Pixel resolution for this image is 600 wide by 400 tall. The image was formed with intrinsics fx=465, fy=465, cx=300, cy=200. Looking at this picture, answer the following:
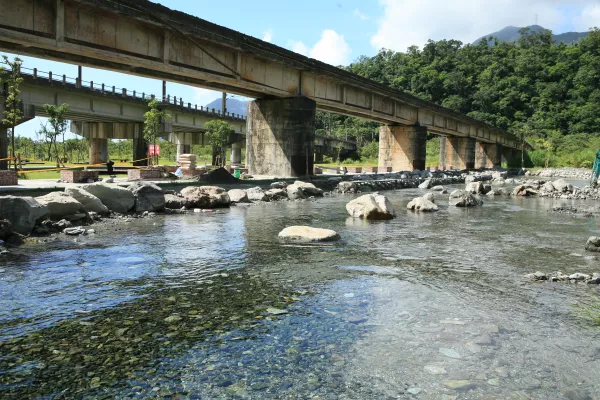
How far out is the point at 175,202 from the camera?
48.6 ft

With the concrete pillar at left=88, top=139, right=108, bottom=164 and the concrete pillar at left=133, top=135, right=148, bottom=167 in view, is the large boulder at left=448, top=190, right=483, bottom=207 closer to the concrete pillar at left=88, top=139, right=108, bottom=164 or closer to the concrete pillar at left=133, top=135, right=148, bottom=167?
the concrete pillar at left=133, top=135, right=148, bottom=167

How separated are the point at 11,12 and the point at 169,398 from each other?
579 inches

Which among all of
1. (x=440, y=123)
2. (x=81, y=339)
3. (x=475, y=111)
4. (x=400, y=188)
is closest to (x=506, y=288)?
(x=81, y=339)

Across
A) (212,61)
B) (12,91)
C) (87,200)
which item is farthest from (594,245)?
(12,91)

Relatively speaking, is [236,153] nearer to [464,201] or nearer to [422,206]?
[464,201]

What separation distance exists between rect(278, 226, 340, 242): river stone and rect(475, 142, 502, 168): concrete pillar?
226ft

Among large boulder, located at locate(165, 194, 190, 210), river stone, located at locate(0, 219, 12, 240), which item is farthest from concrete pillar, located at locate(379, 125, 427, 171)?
river stone, located at locate(0, 219, 12, 240)

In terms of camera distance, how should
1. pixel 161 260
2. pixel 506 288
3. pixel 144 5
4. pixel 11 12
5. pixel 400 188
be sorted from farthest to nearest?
1. pixel 400 188
2. pixel 144 5
3. pixel 11 12
4. pixel 161 260
5. pixel 506 288

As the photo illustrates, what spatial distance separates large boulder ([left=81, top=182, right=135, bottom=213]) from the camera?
12688 mm

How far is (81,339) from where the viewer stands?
4254mm

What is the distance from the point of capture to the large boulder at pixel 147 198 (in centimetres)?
1362

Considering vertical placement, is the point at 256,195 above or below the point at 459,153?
below

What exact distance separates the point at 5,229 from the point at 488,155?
74.3 m

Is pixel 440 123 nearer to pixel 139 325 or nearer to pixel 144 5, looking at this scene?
pixel 144 5
